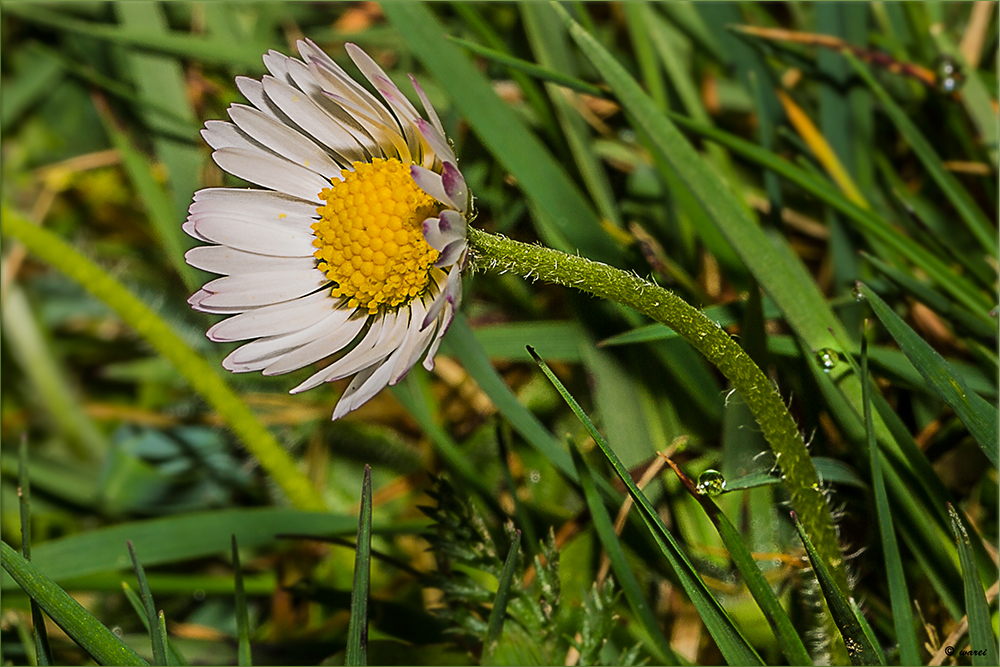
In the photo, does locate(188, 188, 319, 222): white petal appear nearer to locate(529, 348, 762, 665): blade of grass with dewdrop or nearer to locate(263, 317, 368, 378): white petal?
locate(263, 317, 368, 378): white petal

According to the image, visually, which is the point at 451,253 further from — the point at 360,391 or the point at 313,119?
the point at 313,119

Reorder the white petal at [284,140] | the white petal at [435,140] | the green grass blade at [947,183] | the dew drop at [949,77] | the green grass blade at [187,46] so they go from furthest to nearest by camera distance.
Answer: the green grass blade at [187,46]
the dew drop at [949,77]
the green grass blade at [947,183]
the white petal at [284,140]
the white petal at [435,140]

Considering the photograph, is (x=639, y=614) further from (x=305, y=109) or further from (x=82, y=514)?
(x=82, y=514)

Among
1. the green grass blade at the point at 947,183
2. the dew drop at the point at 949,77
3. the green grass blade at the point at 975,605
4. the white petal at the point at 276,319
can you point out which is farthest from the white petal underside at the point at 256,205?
the dew drop at the point at 949,77

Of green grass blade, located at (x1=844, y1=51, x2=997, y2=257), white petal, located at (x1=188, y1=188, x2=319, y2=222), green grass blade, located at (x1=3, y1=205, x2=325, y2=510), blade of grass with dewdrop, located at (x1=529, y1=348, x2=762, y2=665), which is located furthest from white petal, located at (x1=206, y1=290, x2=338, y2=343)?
green grass blade, located at (x1=844, y1=51, x2=997, y2=257)

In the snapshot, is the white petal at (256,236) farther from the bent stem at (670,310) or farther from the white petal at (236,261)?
the bent stem at (670,310)

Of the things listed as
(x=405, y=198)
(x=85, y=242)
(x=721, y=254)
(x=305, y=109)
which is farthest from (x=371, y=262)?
(x=85, y=242)
